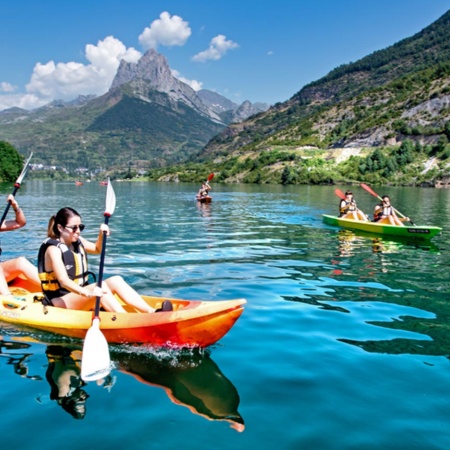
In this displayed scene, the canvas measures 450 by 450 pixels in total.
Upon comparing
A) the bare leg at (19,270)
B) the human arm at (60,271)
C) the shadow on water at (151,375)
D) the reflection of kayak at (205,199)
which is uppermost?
the reflection of kayak at (205,199)

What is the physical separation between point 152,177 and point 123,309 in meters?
151

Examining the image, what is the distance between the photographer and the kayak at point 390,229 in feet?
58.3

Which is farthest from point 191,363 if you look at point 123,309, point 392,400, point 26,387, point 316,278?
point 316,278

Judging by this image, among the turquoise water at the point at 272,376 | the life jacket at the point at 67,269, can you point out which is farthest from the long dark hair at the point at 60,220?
the turquoise water at the point at 272,376

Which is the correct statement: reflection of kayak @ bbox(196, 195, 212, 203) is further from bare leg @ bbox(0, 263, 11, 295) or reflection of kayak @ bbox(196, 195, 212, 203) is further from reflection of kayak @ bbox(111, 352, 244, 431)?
reflection of kayak @ bbox(111, 352, 244, 431)

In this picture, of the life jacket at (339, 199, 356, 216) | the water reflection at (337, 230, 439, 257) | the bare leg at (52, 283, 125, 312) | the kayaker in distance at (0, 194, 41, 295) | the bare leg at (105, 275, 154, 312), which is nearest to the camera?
the bare leg at (52, 283, 125, 312)

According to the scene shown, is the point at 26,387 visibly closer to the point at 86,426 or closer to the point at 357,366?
the point at 86,426

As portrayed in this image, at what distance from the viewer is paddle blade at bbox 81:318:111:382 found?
19.6 feet

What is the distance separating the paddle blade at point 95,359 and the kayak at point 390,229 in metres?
14.7

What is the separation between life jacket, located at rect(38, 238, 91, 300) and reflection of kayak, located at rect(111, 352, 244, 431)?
1462 mm

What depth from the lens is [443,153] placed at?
84.1 meters

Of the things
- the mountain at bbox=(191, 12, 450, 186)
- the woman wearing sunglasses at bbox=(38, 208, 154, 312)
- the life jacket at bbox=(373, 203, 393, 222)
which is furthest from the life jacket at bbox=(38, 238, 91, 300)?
the mountain at bbox=(191, 12, 450, 186)

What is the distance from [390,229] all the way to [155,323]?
1477 centimetres

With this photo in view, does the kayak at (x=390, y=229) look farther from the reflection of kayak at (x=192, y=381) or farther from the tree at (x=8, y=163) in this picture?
the tree at (x=8, y=163)
